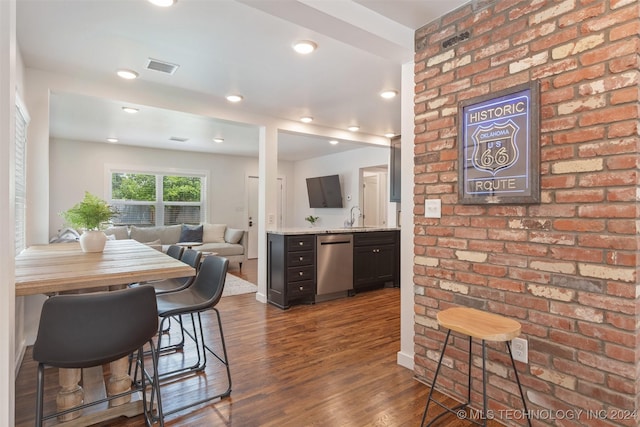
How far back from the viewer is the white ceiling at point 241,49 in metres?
2.05

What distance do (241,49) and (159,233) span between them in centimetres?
491

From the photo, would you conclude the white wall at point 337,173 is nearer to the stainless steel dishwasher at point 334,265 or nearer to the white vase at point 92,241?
the stainless steel dishwasher at point 334,265

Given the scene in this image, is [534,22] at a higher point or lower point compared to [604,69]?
higher

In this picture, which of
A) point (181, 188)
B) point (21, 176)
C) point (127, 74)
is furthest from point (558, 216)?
point (181, 188)

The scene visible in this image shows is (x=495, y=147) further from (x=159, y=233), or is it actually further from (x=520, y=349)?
(x=159, y=233)

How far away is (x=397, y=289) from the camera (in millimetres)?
4949

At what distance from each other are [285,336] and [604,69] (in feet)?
9.22

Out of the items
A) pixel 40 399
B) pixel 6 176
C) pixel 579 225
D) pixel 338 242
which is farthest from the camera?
pixel 338 242

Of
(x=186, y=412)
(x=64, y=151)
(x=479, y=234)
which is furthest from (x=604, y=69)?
(x=64, y=151)

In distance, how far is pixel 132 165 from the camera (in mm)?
6773

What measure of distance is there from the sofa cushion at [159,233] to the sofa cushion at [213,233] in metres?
0.48

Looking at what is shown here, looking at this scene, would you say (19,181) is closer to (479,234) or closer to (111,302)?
(111,302)

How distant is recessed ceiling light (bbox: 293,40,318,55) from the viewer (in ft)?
8.15

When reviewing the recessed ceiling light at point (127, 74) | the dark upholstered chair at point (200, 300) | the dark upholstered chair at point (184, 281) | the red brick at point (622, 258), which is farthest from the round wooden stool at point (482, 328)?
the recessed ceiling light at point (127, 74)
